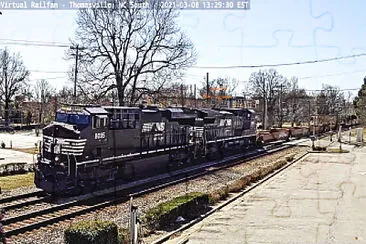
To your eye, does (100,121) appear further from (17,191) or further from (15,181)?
(15,181)

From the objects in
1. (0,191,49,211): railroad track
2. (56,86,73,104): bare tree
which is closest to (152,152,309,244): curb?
(0,191,49,211): railroad track

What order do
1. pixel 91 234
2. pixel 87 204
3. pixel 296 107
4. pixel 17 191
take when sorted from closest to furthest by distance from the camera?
1. pixel 91 234
2. pixel 87 204
3. pixel 17 191
4. pixel 296 107

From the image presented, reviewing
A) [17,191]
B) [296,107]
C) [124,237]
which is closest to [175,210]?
[124,237]

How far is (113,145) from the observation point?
880 inches

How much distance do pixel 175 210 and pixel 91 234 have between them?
509 centimetres

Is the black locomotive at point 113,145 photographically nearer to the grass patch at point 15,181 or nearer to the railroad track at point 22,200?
the railroad track at point 22,200

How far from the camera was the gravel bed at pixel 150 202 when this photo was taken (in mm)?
13664

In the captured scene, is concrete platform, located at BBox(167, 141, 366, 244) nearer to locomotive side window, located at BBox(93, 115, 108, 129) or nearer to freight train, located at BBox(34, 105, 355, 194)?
freight train, located at BBox(34, 105, 355, 194)

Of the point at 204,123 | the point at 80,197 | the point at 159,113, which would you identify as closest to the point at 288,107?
the point at 204,123

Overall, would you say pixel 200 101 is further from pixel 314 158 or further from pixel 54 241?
pixel 54 241

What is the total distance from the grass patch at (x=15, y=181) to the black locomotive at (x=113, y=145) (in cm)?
261

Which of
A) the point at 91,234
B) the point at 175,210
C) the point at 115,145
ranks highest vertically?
the point at 115,145

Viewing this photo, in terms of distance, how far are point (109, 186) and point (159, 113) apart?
6.35 meters

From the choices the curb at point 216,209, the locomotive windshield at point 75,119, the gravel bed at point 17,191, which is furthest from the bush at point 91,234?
the locomotive windshield at point 75,119
